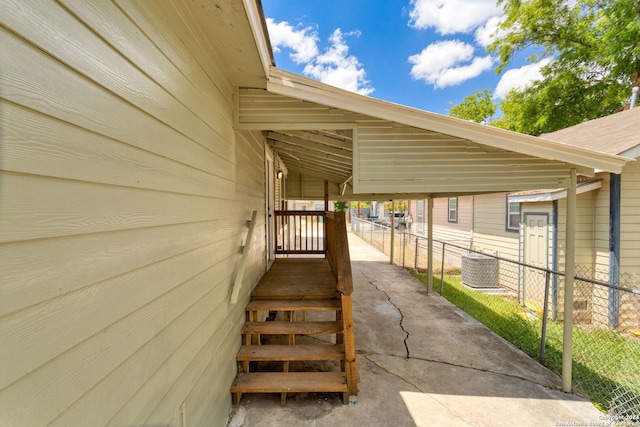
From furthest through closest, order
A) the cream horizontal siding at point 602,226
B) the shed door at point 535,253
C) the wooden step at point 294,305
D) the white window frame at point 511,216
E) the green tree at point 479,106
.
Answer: the green tree at point 479,106, the white window frame at point 511,216, the shed door at point 535,253, the cream horizontal siding at point 602,226, the wooden step at point 294,305

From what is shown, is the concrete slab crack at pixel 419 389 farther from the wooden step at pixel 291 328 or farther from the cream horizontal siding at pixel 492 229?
the cream horizontal siding at pixel 492 229

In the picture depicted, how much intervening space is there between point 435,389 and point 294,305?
1.80 m

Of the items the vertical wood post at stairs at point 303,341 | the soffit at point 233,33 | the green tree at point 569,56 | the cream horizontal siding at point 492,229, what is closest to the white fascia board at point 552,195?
the cream horizontal siding at point 492,229

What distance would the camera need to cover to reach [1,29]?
0.67 meters

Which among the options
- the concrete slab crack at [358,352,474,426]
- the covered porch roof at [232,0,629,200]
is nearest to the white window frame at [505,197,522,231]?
the covered porch roof at [232,0,629,200]

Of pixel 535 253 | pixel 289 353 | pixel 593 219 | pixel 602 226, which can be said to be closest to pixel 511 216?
pixel 535 253

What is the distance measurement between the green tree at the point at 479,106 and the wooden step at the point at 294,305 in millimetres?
19847

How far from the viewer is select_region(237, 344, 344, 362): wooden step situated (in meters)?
2.75

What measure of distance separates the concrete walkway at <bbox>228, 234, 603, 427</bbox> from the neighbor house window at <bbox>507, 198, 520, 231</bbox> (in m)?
3.81

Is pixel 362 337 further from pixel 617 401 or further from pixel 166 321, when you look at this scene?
pixel 166 321

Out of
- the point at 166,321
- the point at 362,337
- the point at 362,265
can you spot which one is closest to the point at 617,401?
the point at 362,337

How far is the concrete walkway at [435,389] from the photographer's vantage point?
8.13ft

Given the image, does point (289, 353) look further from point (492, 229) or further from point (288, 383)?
point (492, 229)

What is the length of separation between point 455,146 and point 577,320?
489cm
